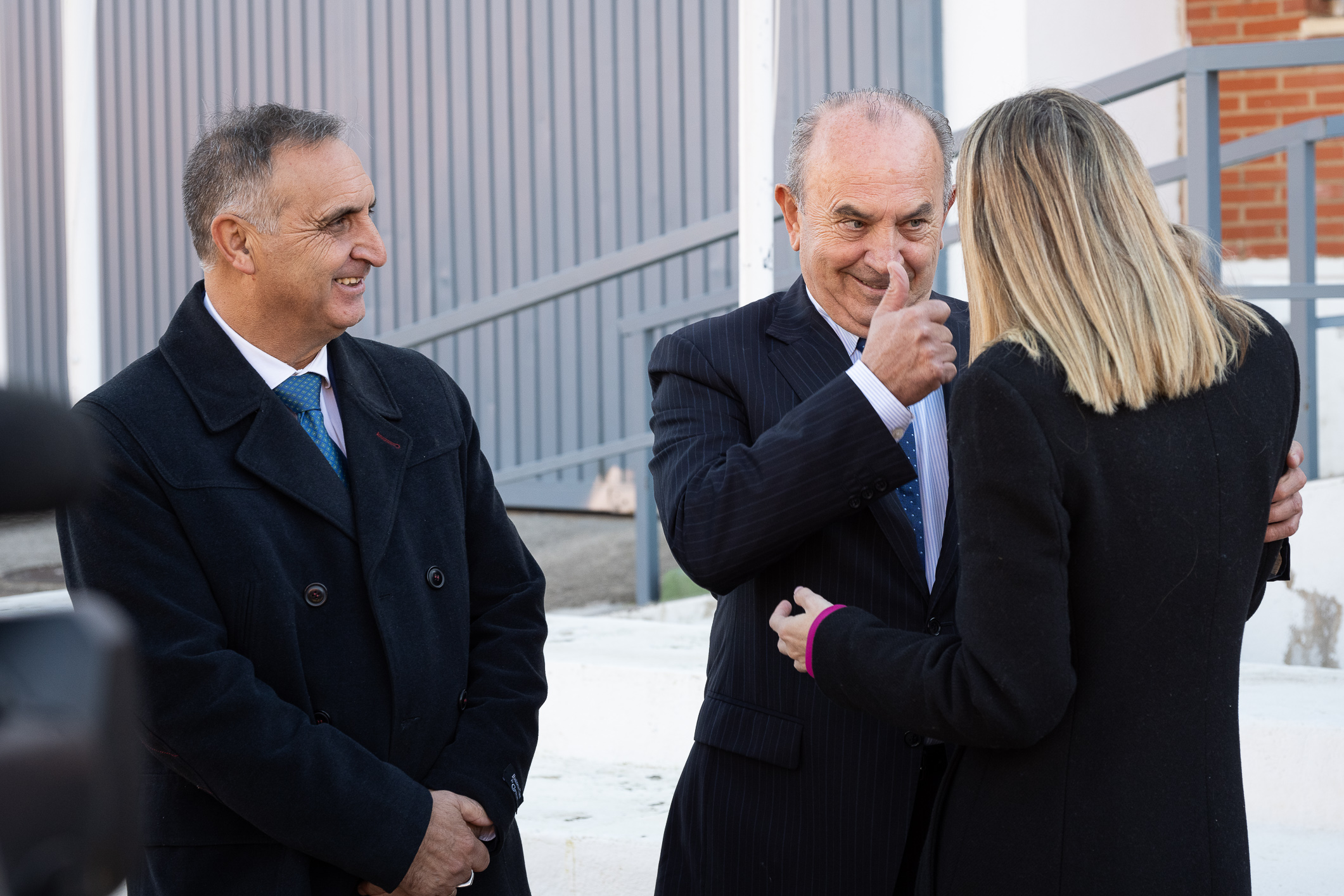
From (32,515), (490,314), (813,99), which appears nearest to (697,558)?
(32,515)

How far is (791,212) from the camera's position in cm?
172

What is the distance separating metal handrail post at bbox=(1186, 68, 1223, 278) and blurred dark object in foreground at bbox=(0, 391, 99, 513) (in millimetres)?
3036

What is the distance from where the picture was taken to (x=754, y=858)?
5.00ft

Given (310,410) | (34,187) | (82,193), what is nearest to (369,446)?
(310,410)

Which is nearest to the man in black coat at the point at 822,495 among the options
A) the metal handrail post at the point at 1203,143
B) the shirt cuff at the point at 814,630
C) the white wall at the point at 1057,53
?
the shirt cuff at the point at 814,630

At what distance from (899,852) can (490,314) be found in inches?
125

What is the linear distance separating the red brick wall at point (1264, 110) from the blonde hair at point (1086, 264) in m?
4.59

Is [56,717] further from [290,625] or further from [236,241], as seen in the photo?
[236,241]

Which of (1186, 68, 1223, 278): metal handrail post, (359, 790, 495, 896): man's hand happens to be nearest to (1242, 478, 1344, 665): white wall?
(1186, 68, 1223, 278): metal handrail post

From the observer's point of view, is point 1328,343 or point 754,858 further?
point 1328,343

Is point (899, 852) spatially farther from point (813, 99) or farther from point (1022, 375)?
point (813, 99)

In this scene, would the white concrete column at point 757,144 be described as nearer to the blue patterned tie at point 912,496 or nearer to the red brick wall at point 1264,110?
the blue patterned tie at point 912,496

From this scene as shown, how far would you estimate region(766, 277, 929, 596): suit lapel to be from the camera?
4.79 ft

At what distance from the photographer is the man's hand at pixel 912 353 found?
1356mm
